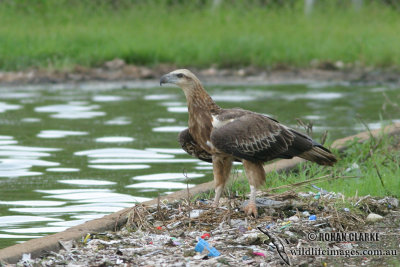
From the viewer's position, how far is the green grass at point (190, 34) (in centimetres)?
1950

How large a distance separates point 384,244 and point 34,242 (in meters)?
2.59

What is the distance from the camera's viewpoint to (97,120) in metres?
13.8

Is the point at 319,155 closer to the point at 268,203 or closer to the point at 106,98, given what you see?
the point at 268,203

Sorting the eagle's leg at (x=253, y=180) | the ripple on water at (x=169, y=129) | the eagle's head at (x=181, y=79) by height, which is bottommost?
the ripple on water at (x=169, y=129)

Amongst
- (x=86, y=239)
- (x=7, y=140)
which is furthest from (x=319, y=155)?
(x=7, y=140)

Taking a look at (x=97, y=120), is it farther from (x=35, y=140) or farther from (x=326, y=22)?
(x=326, y=22)

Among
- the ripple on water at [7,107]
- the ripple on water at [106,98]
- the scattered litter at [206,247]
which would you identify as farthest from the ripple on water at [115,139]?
the scattered litter at [206,247]

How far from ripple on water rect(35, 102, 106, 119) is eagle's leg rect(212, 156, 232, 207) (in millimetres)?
6729

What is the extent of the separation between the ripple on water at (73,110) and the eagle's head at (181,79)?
22.3ft

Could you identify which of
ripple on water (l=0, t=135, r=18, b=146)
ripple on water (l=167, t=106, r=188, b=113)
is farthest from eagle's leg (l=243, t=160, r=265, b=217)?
ripple on water (l=167, t=106, r=188, b=113)

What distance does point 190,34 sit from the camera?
2161 centimetres

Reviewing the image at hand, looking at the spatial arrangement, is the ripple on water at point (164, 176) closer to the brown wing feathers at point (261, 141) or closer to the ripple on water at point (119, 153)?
the ripple on water at point (119, 153)

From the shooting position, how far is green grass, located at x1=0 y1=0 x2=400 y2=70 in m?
19.5

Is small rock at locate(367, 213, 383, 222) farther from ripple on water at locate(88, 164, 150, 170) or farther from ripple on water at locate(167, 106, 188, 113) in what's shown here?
ripple on water at locate(167, 106, 188, 113)
